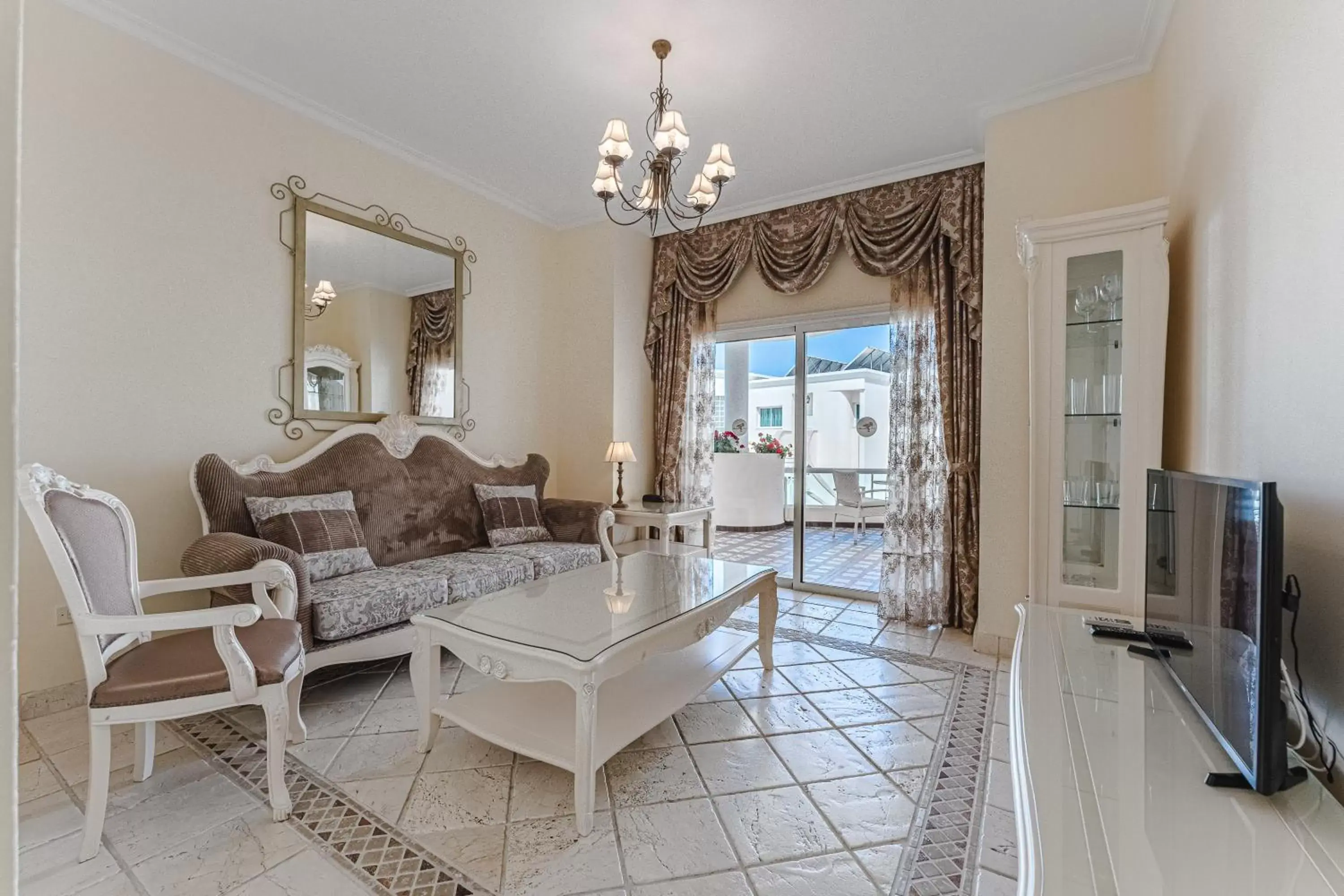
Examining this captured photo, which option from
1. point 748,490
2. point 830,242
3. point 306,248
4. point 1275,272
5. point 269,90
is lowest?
point 748,490

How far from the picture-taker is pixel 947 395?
12.1ft

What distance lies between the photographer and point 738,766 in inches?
82.1

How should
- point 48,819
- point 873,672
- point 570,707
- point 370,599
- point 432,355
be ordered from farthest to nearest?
point 432,355 → point 873,672 → point 370,599 → point 570,707 → point 48,819

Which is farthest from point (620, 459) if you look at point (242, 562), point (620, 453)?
point (242, 562)

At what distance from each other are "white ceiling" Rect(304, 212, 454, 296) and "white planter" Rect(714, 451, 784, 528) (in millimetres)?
2554

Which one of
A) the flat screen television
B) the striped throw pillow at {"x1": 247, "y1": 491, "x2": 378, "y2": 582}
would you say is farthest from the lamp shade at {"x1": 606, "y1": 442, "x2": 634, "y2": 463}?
the flat screen television

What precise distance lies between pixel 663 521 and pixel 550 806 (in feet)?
7.98

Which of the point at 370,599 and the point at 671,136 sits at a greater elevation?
the point at 671,136

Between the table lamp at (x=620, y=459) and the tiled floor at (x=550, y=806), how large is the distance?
207 cm

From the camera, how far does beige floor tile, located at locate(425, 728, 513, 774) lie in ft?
6.82

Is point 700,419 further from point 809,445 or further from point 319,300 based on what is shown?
point 319,300

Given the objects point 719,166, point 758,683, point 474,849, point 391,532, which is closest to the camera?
point 474,849

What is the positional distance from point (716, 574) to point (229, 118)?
3.33 metres

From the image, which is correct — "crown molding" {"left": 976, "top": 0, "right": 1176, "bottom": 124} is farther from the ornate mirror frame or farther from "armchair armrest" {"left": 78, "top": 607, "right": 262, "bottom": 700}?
"armchair armrest" {"left": 78, "top": 607, "right": 262, "bottom": 700}
